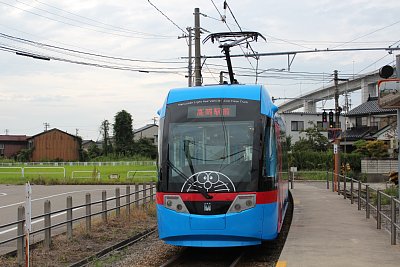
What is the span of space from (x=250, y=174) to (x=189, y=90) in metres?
2.31

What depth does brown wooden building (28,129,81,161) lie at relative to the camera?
3565 inches

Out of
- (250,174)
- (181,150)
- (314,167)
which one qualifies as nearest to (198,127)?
(181,150)

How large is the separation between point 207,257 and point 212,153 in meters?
2.48

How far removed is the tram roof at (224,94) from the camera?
1007cm

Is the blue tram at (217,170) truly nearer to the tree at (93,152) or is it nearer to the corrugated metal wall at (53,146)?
the corrugated metal wall at (53,146)

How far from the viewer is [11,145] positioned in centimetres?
10338

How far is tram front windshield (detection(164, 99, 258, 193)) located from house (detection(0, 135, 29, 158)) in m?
98.5

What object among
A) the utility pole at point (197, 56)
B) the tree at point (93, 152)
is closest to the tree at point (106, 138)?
the tree at point (93, 152)

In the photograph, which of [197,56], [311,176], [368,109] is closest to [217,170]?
[197,56]

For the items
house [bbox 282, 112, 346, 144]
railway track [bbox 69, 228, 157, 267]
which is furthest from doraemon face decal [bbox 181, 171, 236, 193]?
house [bbox 282, 112, 346, 144]

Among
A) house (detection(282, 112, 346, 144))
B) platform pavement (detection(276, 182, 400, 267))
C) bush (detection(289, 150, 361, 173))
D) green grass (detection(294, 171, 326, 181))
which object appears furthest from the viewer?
house (detection(282, 112, 346, 144))

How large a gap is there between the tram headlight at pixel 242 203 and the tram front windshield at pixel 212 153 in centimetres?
15

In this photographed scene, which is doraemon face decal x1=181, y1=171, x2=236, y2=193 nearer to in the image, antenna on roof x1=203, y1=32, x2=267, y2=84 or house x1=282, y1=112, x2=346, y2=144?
antenna on roof x1=203, y1=32, x2=267, y2=84

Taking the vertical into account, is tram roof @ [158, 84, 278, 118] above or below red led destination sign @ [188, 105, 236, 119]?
above
